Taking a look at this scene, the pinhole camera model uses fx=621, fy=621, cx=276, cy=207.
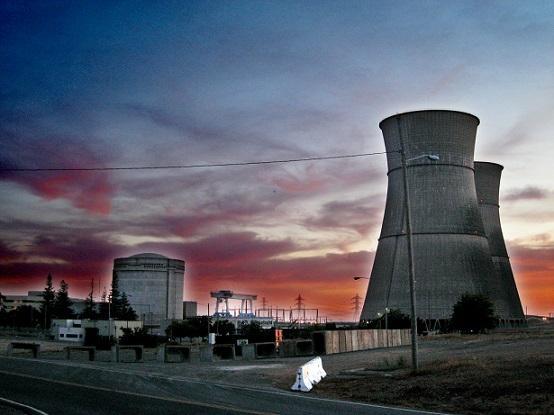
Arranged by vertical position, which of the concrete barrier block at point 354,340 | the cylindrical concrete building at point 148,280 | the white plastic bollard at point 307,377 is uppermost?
the cylindrical concrete building at point 148,280

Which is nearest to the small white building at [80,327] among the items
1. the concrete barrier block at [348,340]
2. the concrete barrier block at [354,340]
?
the concrete barrier block at [354,340]

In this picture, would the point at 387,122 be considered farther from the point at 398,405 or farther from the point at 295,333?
the point at 398,405

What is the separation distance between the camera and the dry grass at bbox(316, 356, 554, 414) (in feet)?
47.4

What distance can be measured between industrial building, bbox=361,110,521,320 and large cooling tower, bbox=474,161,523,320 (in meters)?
14.5

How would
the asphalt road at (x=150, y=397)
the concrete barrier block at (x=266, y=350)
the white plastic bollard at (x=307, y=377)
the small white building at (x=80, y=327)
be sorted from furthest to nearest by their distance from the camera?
the small white building at (x=80, y=327), the concrete barrier block at (x=266, y=350), the white plastic bollard at (x=307, y=377), the asphalt road at (x=150, y=397)

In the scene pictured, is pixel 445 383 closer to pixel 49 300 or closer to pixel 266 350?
pixel 266 350

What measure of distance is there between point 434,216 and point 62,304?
10665 cm

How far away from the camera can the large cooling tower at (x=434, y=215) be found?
6044 cm

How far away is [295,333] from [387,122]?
24.5 meters

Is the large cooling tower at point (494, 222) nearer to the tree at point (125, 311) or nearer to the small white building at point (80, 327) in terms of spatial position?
the small white building at point (80, 327)

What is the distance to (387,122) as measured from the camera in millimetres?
62438

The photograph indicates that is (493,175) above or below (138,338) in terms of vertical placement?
above

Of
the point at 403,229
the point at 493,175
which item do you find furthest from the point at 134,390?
the point at 493,175

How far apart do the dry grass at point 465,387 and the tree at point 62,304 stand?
132 meters
